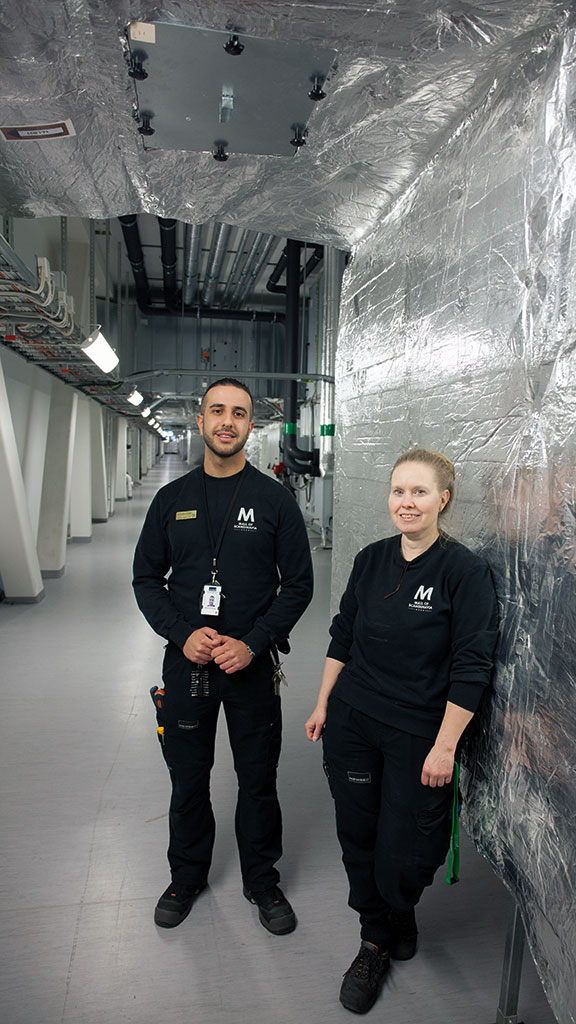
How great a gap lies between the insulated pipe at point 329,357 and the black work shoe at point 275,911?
4423 mm

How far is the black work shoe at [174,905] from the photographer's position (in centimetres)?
190

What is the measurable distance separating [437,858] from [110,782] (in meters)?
1.63

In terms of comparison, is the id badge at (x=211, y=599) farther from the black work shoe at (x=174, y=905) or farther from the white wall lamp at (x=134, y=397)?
the white wall lamp at (x=134, y=397)

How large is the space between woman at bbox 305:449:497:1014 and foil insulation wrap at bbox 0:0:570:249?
94 centimetres

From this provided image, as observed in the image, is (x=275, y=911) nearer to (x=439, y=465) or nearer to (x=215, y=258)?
(x=439, y=465)

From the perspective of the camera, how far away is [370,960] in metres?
1.69

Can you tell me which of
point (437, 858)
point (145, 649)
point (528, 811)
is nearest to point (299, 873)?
point (437, 858)

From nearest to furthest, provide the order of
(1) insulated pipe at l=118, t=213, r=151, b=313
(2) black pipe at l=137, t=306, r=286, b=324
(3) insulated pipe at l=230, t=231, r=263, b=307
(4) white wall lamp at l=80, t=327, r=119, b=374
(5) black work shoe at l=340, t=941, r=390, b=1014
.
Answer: (5) black work shoe at l=340, t=941, r=390, b=1014 < (4) white wall lamp at l=80, t=327, r=119, b=374 < (1) insulated pipe at l=118, t=213, r=151, b=313 < (3) insulated pipe at l=230, t=231, r=263, b=307 < (2) black pipe at l=137, t=306, r=286, b=324

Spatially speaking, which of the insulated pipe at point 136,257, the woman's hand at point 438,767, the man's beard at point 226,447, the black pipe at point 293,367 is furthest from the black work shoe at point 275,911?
the black pipe at point 293,367

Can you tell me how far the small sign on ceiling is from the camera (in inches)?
75.9

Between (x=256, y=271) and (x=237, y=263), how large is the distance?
403 mm

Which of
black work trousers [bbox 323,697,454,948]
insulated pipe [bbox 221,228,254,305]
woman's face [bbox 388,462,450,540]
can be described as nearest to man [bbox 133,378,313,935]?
black work trousers [bbox 323,697,454,948]

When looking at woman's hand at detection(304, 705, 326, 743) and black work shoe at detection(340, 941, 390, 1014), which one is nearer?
black work shoe at detection(340, 941, 390, 1014)

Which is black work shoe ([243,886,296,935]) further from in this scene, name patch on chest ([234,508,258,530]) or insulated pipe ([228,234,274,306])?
insulated pipe ([228,234,274,306])
